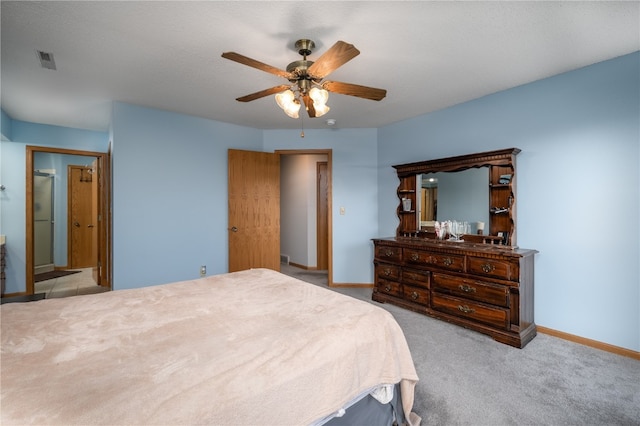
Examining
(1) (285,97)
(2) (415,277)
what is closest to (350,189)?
(2) (415,277)

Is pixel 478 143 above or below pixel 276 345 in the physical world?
above

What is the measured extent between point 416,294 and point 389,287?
410 mm

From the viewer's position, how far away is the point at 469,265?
293cm

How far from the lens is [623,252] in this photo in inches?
97.1

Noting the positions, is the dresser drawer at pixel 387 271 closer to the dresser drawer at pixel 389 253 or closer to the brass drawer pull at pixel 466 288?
the dresser drawer at pixel 389 253

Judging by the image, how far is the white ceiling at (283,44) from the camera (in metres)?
1.88

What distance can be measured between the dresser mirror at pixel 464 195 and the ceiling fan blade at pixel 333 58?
213 cm

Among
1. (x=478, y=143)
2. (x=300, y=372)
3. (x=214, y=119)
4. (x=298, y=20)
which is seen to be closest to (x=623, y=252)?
(x=478, y=143)

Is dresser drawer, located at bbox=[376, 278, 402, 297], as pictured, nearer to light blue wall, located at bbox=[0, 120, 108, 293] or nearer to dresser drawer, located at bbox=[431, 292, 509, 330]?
dresser drawer, located at bbox=[431, 292, 509, 330]

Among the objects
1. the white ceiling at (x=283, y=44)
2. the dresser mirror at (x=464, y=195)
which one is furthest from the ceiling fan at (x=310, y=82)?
the dresser mirror at (x=464, y=195)

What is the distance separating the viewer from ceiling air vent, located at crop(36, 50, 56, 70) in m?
2.40

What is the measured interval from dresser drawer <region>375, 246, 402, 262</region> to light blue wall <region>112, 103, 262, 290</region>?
2162 millimetres

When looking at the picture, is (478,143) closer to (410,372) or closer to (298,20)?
(298,20)

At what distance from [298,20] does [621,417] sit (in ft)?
10.2
